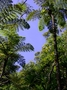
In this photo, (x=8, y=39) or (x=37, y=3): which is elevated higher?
(x=37, y=3)

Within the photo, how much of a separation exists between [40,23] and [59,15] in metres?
1.26

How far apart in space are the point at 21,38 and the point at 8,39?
0.72 m

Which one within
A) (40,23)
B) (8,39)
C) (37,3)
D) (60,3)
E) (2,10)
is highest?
(37,3)

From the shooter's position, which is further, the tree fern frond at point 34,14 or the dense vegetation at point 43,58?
the tree fern frond at point 34,14

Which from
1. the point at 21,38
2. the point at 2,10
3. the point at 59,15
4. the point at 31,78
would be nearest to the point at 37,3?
the point at 59,15

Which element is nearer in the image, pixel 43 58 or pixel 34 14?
pixel 34 14

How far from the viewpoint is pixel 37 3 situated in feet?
41.5

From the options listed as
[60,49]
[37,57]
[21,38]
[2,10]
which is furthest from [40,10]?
[2,10]

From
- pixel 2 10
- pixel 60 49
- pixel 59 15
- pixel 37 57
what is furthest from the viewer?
pixel 37 57

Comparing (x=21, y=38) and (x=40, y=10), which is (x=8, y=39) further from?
(x=40, y=10)

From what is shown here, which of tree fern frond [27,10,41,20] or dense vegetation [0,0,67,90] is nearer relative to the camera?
dense vegetation [0,0,67,90]

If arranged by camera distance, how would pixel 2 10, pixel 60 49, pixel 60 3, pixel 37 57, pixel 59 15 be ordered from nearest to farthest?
pixel 2 10
pixel 60 3
pixel 59 15
pixel 60 49
pixel 37 57

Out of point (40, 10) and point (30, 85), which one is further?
point (40, 10)

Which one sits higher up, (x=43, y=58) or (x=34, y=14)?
(x=34, y=14)
